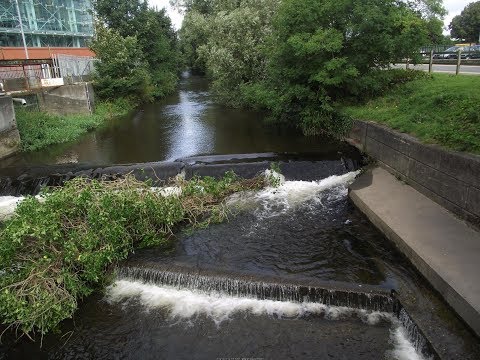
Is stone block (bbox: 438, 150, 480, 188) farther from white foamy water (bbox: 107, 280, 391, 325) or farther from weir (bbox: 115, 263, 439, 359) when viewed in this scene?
white foamy water (bbox: 107, 280, 391, 325)

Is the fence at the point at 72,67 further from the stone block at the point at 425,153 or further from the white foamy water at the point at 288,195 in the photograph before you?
the stone block at the point at 425,153

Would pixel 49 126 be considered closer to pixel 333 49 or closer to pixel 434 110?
pixel 333 49

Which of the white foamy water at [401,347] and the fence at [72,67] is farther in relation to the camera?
the fence at [72,67]

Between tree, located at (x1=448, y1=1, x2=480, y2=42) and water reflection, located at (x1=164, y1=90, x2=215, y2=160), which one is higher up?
tree, located at (x1=448, y1=1, x2=480, y2=42)

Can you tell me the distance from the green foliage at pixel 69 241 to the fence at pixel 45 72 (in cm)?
1360

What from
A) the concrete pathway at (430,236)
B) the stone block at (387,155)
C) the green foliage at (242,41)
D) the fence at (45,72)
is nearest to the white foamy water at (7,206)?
the fence at (45,72)

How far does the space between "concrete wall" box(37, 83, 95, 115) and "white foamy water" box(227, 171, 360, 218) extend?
15586 mm

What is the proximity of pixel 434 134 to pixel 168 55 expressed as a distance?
33768mm

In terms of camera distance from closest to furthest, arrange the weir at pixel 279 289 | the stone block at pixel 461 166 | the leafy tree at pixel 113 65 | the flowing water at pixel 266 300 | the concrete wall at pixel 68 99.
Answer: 1. the flowing water at pixel 266 300
2. the weir at pixel 279 289
3. the stone block at pixel 461 166
4. the concrete wall at pixel 68 99
5. the leafy tree at pixel 113 65

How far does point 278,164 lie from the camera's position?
1272 centimetres

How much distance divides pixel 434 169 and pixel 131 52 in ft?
80.7

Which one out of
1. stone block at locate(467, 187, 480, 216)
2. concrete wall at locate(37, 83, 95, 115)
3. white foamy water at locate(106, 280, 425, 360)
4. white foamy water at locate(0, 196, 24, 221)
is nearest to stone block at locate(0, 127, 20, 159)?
white foamy water at locate(0, 196, 24, 221)

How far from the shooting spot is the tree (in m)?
51.3

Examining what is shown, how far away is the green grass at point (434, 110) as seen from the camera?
9.27 m
